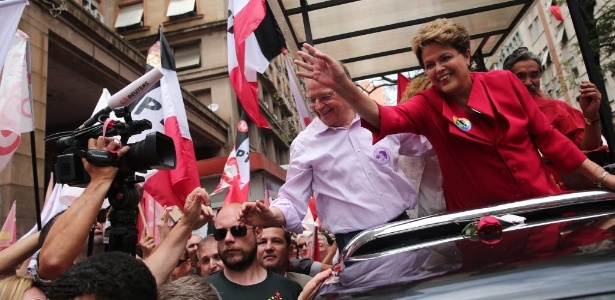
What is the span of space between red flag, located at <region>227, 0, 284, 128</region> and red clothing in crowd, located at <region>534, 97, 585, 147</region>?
2661mm

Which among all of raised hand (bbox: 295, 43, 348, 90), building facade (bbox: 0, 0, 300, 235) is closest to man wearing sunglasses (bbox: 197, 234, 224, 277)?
building facade (bbox: 0, 0, 300, 235)

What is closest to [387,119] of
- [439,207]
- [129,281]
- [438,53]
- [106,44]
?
[438,53]

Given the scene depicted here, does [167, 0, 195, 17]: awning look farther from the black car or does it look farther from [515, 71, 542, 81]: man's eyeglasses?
the black car

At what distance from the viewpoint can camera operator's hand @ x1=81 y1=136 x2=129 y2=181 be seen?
2.32 meters

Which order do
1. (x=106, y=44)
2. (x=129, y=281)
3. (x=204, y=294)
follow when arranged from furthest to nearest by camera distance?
(x=106, y=44) < (x=204, y=294) < (x=129, y=281)

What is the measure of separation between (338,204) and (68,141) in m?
1.47

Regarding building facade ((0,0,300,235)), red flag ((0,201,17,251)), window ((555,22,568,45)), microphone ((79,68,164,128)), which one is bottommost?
red flag ((0,201,17,251))

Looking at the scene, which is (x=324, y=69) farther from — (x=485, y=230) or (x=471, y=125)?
(x=485, y=230)

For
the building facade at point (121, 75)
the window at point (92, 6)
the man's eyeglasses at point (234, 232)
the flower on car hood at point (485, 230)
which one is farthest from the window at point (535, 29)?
the flower on car hood at point (485, 230)

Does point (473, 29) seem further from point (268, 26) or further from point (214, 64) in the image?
point (214, 64)

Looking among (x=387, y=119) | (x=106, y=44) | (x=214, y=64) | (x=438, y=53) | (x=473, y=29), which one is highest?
(x=214, y=64)

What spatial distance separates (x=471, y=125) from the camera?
90.8 inches

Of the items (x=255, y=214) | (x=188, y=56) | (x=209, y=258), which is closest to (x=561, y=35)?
(x=188, y=56)

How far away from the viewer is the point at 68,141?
2416mm
